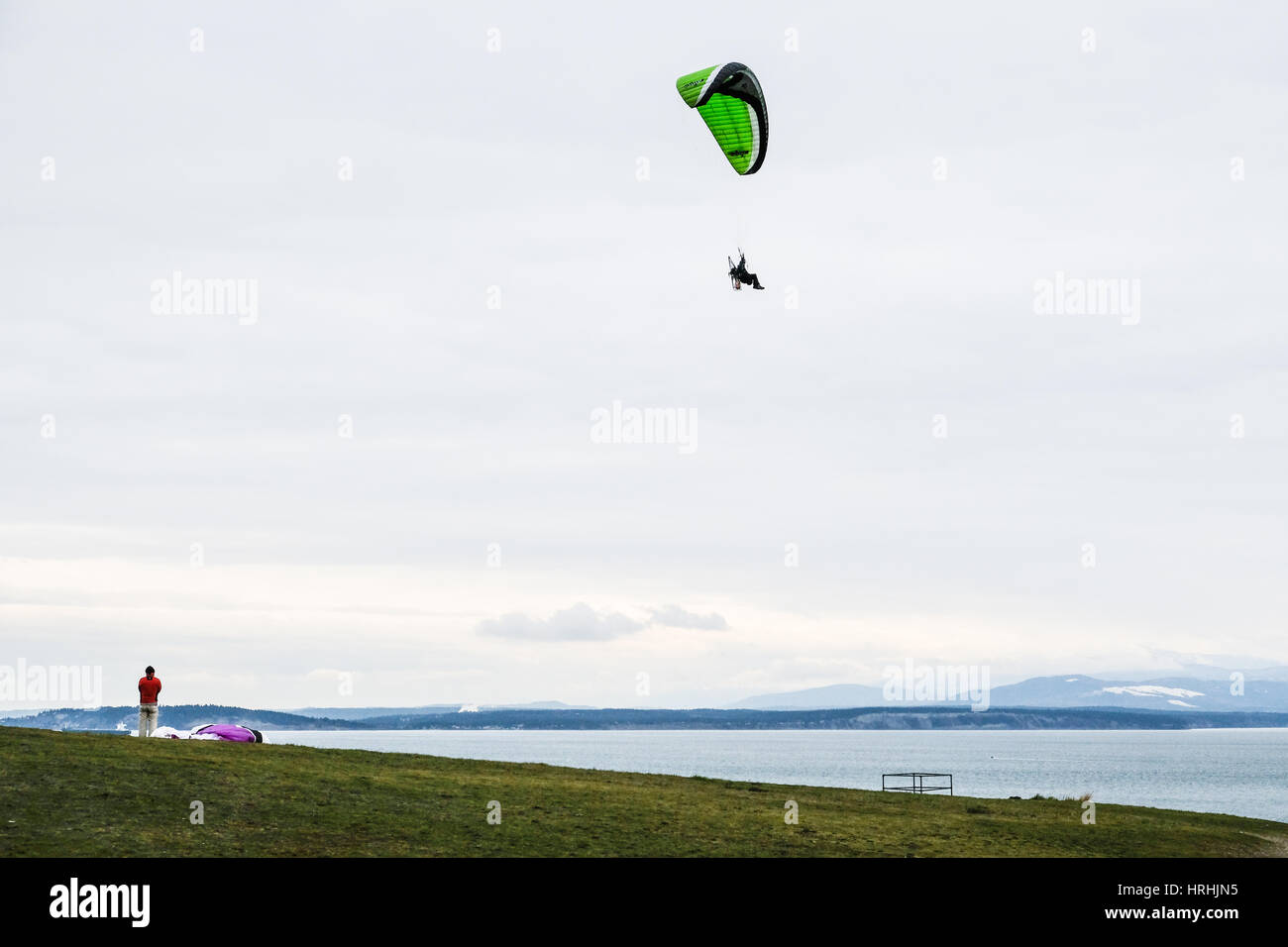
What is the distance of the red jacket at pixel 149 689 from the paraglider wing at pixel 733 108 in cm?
2422

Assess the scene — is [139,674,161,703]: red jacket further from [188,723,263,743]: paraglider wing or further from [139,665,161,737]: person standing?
[188,723,263,743]: paraglider wing

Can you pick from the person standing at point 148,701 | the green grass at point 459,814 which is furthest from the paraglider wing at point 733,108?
the person standing at point 148,701

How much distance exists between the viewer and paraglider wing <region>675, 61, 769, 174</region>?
38594 millimetres

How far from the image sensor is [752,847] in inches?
1155

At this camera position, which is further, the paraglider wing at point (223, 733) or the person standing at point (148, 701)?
the paraglider wing at point (223, 733)

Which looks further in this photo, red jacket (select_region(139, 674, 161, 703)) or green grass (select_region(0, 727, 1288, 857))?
red jacket (select_region(139, 674, 161, 703))

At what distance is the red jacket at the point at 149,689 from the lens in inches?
1527

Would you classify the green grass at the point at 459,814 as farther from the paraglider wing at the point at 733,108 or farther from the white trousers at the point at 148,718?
the paraglider wing at the point at 733,108

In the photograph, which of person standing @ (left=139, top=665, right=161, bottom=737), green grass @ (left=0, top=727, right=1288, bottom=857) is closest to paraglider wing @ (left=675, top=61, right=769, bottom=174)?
green grass @ (left=0, top=727, right=1288, bottom=857)

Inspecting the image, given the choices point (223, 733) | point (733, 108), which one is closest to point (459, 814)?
point (223, 733)

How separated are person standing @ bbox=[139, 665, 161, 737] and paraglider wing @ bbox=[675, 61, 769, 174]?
24.2m
